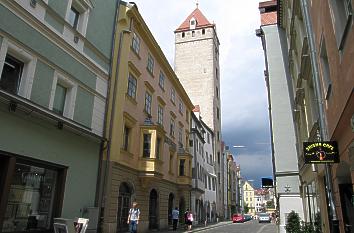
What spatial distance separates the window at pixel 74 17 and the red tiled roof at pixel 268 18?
1537cm

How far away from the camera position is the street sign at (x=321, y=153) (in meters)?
7.70

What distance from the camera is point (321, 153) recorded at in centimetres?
Answer: 780

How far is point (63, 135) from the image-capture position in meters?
13.0

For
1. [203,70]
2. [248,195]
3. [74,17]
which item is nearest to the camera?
[74,17]

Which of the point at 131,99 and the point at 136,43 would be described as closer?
the point at 131,99

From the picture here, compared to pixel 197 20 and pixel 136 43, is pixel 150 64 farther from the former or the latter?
pixel 197 20

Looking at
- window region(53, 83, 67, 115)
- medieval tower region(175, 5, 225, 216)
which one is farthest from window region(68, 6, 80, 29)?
medieval tower region(175, 5, 225, 216)

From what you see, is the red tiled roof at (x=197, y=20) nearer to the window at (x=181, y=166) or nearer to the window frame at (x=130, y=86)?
the window at (x=181, y=166)

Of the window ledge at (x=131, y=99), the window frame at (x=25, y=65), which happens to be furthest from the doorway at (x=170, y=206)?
the window frame at (x=25, y=65)

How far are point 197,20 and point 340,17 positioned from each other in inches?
2203

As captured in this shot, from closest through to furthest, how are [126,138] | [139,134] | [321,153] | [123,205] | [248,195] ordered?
[321,153], [123,205], [126,138], [139,134], [248,195]

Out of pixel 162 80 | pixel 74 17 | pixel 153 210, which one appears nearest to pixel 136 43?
pixel 162 80

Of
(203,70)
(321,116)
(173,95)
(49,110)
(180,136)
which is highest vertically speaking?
(203,70)

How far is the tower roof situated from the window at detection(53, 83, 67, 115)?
47.5m
